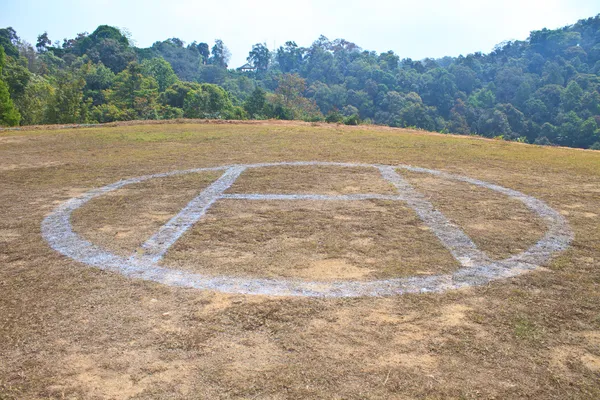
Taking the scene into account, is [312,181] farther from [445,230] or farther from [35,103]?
[35,103]

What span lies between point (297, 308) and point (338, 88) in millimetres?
57126

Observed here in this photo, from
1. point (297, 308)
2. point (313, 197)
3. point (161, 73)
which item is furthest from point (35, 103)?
point (297, 308)

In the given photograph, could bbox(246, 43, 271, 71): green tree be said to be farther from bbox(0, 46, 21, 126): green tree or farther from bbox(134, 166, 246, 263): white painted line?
bbox(134, 166, 246, 263): white painted line

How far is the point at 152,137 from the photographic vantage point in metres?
11.1

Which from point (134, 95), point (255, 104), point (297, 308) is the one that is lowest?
point (297, 308)

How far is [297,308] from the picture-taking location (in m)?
2.76

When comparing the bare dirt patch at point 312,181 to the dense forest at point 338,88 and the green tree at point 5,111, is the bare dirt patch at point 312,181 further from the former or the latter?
the green tree at point 5,111

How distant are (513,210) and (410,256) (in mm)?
2003

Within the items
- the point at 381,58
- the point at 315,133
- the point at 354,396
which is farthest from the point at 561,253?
the point at 381,58

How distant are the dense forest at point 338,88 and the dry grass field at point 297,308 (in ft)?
47.3

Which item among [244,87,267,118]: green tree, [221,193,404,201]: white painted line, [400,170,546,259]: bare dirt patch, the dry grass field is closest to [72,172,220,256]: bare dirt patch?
the dry grass field

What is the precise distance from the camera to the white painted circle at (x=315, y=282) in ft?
9.99

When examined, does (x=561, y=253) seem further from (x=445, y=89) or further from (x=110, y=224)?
(x=445, y=89)

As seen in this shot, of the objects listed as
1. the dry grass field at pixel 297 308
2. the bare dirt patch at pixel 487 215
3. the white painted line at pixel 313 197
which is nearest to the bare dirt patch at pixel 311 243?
the dry grass field at pixel 297 308
